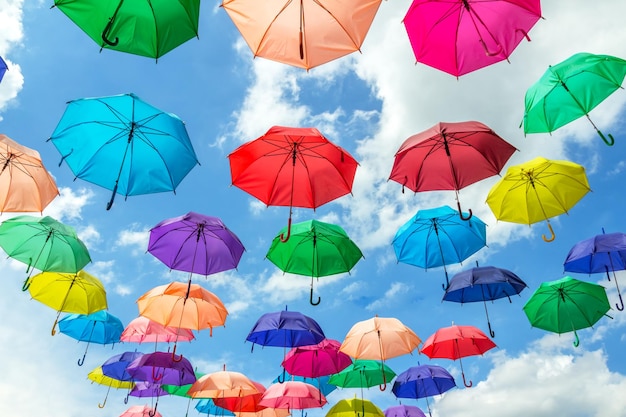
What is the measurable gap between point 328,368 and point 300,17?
10.9 m

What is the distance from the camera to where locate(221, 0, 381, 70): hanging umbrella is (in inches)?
286

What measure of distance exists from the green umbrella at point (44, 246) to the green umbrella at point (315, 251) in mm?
4924

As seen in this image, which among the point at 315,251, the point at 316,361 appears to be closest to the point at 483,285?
the point at 315,251

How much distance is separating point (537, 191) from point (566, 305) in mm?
4625

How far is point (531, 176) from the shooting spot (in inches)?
436

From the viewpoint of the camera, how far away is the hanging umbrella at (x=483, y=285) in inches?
494

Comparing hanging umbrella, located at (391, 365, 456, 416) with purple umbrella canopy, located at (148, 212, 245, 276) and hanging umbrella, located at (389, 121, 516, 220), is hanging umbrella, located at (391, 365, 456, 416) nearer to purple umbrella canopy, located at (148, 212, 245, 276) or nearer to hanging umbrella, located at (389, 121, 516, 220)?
purple umbrella canopy, located at (148, 212, 245, 276)

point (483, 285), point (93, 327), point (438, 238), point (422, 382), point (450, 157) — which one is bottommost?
point (422, 382)

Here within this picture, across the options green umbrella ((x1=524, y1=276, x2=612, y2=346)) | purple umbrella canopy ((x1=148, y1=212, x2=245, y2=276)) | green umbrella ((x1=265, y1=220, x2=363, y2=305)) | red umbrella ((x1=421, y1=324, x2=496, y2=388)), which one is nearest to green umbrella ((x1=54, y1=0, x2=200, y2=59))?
purple umbrella canopy ((x1=148, y1=212, x2=245, y2=276))

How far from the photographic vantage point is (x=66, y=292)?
522 inches

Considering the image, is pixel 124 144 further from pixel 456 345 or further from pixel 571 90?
pixel 456 345

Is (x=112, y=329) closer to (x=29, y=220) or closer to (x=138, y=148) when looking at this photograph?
(x=29, y=220)

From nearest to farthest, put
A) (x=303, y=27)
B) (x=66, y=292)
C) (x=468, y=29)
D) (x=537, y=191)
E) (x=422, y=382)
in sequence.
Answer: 1. (x=303, y=27)
2. (x=468, y=29)
3. (x=537, y=191)
4. (x=66, y=292)
5. (x=422, y=382)

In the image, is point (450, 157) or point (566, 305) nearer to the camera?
point (450, 157)
